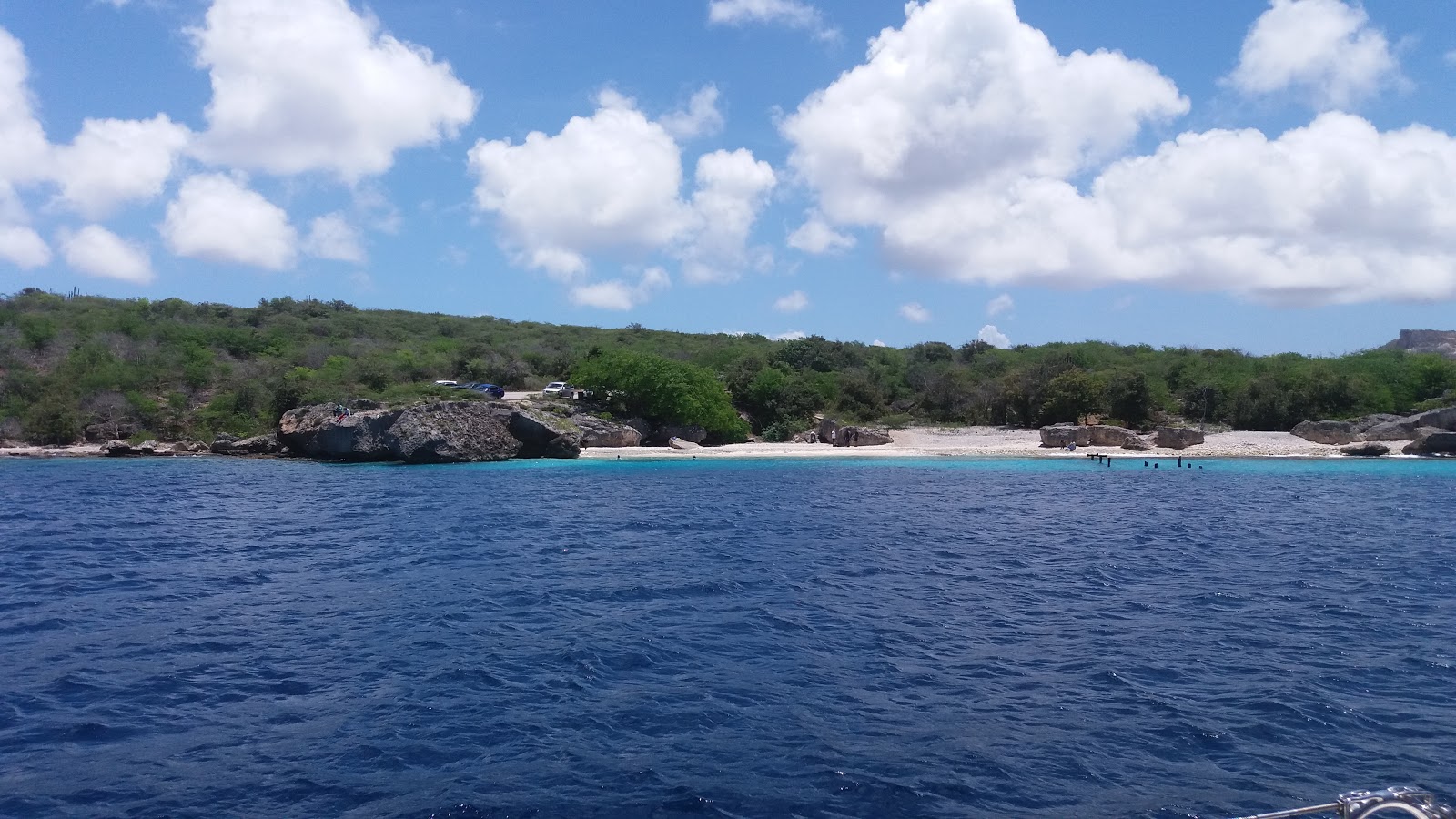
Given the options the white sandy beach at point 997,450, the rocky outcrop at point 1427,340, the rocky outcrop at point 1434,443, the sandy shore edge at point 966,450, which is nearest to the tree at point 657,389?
the sandy shore edge at point 966,450

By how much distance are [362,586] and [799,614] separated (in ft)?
28.2

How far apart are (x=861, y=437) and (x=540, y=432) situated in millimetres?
21775

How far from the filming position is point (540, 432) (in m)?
51.6

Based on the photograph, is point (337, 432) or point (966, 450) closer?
point (337, 432)

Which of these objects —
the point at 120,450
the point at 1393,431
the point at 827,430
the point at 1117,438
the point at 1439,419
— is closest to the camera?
the point at 120,450

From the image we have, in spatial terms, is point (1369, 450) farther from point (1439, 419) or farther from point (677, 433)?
point (677, 433)

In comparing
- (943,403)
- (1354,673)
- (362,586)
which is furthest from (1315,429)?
(362,586)

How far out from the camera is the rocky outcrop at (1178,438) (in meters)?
56.9

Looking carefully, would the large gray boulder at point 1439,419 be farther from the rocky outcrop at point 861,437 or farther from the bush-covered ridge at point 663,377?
the rocky outcrop at point 861,437

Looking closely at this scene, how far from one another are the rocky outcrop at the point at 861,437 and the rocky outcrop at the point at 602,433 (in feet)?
46.5

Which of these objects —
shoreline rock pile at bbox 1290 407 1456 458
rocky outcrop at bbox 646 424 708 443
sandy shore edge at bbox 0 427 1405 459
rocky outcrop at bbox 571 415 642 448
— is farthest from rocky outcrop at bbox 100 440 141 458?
shoreline rock pile at bbox 1290 407 1456 458

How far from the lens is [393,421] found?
48.3 m

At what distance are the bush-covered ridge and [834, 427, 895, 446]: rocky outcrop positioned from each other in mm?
5036

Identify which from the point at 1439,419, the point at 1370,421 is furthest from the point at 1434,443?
the point at 1370,421
